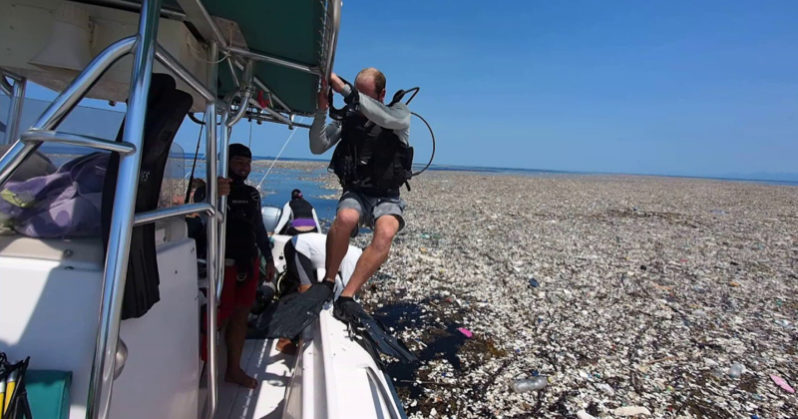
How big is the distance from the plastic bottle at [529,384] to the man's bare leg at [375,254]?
193 centimetres

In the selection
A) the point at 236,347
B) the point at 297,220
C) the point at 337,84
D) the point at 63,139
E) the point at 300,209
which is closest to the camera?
the point at 63,139

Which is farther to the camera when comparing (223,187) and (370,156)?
(370,156)

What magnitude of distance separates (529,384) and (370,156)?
2539mm

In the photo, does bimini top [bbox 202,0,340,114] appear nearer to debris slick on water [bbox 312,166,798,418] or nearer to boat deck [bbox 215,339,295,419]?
boat deck [bbox 215,339,295,419]

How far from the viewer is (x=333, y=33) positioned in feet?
6.49

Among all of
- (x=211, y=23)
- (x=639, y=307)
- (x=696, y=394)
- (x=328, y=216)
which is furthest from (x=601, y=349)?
(x=328, y=216)

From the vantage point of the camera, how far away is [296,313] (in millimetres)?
2670

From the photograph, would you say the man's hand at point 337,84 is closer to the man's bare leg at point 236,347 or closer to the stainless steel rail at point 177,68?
the stainless steel rail at point 177,68

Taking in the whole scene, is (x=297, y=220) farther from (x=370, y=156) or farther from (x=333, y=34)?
(x=333, y=34)

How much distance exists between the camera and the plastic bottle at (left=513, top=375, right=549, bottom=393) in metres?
3.96

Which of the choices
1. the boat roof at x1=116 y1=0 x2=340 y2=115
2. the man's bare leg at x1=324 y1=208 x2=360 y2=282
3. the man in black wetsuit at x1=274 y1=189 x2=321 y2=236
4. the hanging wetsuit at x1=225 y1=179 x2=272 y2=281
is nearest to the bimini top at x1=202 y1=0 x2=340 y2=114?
the boat roof at x1=116 y1=0 x2=340 y2=115

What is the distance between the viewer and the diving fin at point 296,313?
2.54m

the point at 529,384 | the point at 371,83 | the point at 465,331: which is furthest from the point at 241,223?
the point at 465,331

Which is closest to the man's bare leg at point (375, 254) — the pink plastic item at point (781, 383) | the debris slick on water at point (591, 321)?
the debris slick on water at point (591, 321)
